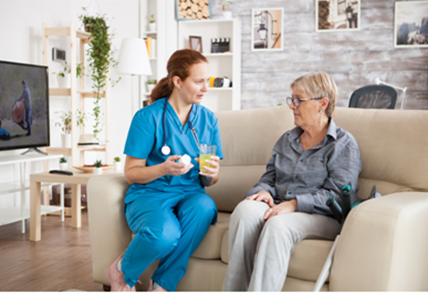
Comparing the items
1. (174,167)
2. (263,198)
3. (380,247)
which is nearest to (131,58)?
(174,167)

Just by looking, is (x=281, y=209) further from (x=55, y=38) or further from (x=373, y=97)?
(x=55, y=38)

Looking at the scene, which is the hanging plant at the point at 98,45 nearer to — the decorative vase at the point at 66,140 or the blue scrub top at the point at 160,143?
the decorative vase at the point at 66,140

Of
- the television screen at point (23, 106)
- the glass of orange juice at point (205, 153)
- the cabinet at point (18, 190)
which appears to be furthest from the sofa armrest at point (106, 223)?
the television screen at point (23, 106)

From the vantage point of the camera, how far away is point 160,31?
516cm

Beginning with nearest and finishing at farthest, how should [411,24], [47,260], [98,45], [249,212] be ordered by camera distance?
[249,212]
[47,260]
[98,45]
[411,24]

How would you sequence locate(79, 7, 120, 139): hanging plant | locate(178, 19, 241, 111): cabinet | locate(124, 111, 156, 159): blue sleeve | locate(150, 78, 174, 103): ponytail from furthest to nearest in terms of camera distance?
locate(178, 19, 241, 111): cabinet → locate(79, 7, 120, 139): hanging plant → locate(150, 78, 174, 103): ponytail → locate(124, 111, 156, 159): blue sleeve

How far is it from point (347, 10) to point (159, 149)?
4.00m

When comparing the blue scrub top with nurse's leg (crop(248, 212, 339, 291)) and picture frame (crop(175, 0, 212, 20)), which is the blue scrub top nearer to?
nurse's leg (crop(248, 212, 339, 291))

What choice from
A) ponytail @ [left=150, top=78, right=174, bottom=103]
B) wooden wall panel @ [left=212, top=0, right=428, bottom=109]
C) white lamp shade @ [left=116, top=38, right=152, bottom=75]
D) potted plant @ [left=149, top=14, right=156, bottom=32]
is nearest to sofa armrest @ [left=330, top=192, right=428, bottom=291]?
ponytail @ [left=150, top=78, right=174, bottom=103]

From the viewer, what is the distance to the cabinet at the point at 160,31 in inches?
202

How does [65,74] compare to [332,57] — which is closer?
[65,74]

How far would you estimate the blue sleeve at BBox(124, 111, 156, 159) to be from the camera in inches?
72.7

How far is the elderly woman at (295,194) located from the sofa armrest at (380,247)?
197 millimetres

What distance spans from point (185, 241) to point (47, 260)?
1178mm
